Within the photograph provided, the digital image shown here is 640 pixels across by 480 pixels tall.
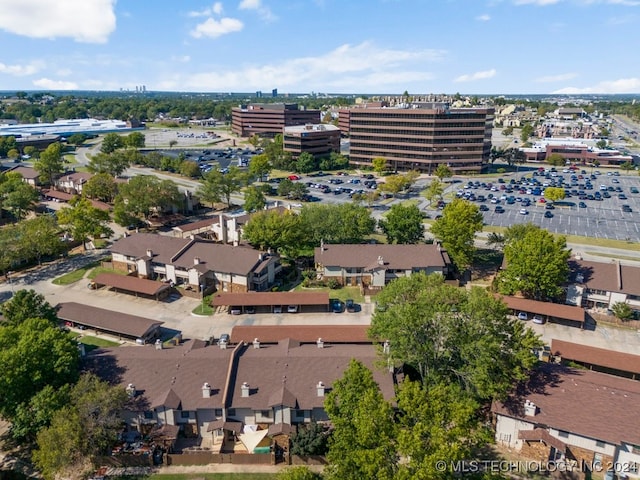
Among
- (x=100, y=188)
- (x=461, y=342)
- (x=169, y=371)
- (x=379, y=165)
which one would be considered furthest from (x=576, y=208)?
(x=100, y=188)

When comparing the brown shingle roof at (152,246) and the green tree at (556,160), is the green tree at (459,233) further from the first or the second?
the green tree at (556,160)

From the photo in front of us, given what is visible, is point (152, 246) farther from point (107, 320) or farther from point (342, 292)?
point (342, 292)

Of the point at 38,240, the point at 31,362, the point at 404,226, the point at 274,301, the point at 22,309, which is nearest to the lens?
Answer: the point at 31,362

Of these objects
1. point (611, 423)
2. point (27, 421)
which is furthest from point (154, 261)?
point (611, 423)

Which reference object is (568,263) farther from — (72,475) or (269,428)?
(72,475)

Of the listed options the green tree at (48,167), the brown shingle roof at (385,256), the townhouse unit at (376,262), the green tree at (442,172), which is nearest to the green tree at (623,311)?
the townhouse unit at (376,262)

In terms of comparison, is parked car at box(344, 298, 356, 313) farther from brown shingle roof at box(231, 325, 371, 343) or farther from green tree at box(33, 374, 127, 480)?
green tree at box(33, 374, 127, 480)
